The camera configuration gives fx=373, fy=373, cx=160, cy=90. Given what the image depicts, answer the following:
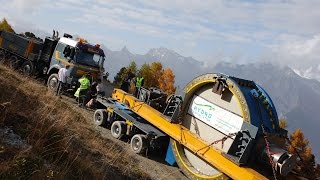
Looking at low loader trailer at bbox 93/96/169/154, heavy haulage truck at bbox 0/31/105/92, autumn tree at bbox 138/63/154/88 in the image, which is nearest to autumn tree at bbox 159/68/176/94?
autumn tree at bbox 138/63/154/88

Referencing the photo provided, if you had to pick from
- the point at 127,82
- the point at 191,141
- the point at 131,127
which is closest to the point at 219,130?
the point at 191,141

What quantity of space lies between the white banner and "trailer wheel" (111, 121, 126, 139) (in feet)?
9.32

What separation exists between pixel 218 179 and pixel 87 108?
9203mm

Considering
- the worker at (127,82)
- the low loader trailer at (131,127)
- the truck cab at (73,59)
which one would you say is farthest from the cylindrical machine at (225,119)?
the truck cab at (73,59)

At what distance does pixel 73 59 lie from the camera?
20.1 m

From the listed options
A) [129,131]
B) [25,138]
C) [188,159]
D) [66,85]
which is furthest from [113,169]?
[66,85]

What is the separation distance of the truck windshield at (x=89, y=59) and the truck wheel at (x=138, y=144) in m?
8.31

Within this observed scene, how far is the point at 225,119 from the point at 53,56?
13.0 meters

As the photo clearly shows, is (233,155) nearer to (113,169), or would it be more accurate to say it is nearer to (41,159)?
(113,169)

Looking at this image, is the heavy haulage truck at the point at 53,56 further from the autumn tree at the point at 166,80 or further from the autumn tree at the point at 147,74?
the autumn tree at the point at 166,80

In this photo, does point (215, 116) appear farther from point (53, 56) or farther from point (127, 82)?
point (53, 56)

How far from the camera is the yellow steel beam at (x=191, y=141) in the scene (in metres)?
9.92

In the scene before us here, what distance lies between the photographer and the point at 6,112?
619 cm

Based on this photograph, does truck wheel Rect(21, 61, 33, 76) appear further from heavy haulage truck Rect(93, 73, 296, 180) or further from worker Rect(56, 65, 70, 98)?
heavy haulage truck Rect(93, 73, 296, 180)
